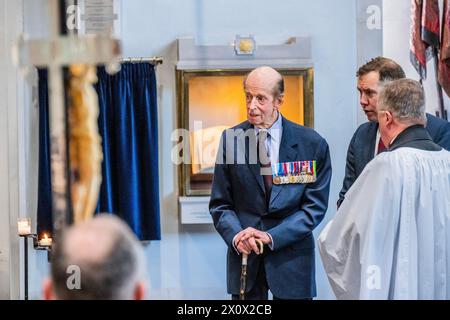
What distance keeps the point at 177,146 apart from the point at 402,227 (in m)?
2.11

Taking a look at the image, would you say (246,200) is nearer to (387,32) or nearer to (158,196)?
(158,196)

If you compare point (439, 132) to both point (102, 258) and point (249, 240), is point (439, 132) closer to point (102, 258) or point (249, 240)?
point (249, 240)

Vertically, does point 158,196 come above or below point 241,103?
below

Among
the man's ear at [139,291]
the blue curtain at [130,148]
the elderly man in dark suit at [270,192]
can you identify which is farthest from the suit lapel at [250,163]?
the man's ear at [139,291]

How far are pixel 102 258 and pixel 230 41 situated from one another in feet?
11.5

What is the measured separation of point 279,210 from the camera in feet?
11.1

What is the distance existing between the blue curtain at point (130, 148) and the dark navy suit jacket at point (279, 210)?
47.5 inches

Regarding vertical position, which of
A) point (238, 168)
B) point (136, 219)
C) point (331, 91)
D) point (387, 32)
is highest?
point (387, 32)

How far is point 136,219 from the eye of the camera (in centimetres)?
458

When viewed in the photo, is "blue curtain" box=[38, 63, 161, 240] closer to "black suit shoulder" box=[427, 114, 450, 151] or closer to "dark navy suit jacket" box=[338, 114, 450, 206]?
"dark navy suit jacket" box=[338, 114, 450, 206]

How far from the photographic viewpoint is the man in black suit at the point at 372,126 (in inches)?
137

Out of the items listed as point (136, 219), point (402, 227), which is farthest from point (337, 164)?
point (402, 227)

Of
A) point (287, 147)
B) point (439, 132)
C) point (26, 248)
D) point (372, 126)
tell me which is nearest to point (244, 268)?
point (287, 147)

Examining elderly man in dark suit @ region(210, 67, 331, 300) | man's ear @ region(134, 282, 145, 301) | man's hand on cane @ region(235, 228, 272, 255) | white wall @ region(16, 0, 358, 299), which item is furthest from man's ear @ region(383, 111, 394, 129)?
white wall @ region(16, 0, 358, 299)
